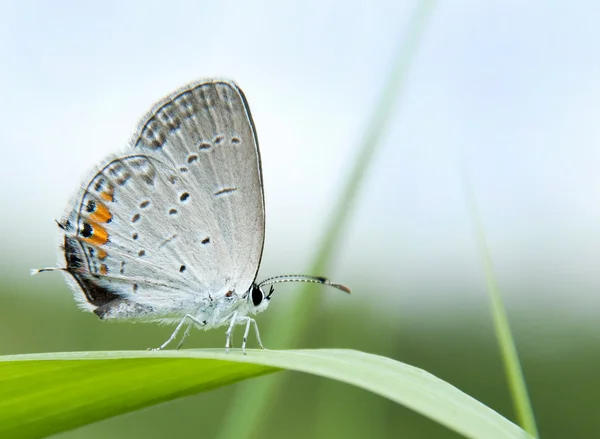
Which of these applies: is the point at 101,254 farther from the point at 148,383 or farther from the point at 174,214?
the point at 148,383

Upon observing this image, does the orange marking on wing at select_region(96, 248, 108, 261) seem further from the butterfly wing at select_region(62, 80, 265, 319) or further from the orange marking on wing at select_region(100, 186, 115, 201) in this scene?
the orange marking on wing at select_region(100, 186, 115, 201)

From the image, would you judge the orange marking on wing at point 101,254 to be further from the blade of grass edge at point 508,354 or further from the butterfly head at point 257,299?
the blade of grass edge at point 508,354

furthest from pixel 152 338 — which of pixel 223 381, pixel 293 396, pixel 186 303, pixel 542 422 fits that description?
pixel 223 381

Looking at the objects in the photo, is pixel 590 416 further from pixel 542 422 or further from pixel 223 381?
pixel 223 381

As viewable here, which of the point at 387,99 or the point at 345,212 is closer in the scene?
the point at 345,212

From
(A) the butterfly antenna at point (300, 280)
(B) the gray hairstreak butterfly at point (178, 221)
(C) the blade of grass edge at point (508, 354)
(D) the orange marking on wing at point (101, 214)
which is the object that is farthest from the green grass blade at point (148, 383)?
(D) the orange marking on wing at point (101, 214)

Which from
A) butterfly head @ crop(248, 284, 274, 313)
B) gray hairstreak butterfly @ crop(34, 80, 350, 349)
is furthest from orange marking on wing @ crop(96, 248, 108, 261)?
butterfly head @ crop(248, 284, 274, 313)

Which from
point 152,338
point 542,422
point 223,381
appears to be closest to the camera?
point 223,381
